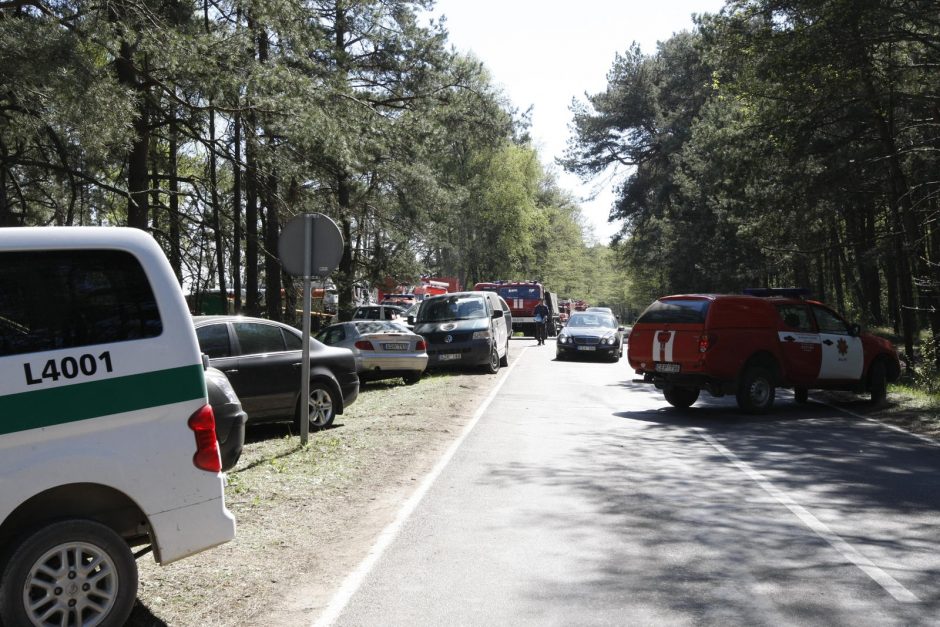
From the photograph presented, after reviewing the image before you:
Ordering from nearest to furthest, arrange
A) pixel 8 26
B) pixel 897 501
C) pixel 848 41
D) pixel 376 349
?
pixel 897 501 < pixel 8 26 < pixel 848 41 < pixel 376 349

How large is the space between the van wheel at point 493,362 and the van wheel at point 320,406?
32.6ft

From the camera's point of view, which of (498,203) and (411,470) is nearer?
(411,470)

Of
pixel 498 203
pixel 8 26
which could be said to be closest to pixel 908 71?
pixel 8 26

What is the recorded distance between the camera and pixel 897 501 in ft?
25.1

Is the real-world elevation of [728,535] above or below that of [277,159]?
below

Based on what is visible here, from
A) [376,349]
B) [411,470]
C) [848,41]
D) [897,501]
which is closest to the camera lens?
[897,501]

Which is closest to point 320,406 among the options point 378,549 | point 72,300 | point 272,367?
point 272,367

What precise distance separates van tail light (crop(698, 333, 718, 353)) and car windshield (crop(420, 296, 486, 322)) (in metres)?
9.14

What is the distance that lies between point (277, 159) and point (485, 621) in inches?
492

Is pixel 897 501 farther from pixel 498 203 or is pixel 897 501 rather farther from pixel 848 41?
pixel 498 203

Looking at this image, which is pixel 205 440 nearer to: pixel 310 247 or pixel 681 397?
pixel 310 247

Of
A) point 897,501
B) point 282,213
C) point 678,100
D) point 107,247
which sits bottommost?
point 897,501

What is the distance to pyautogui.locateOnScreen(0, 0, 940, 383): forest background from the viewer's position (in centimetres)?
1291

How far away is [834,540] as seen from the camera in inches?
250
